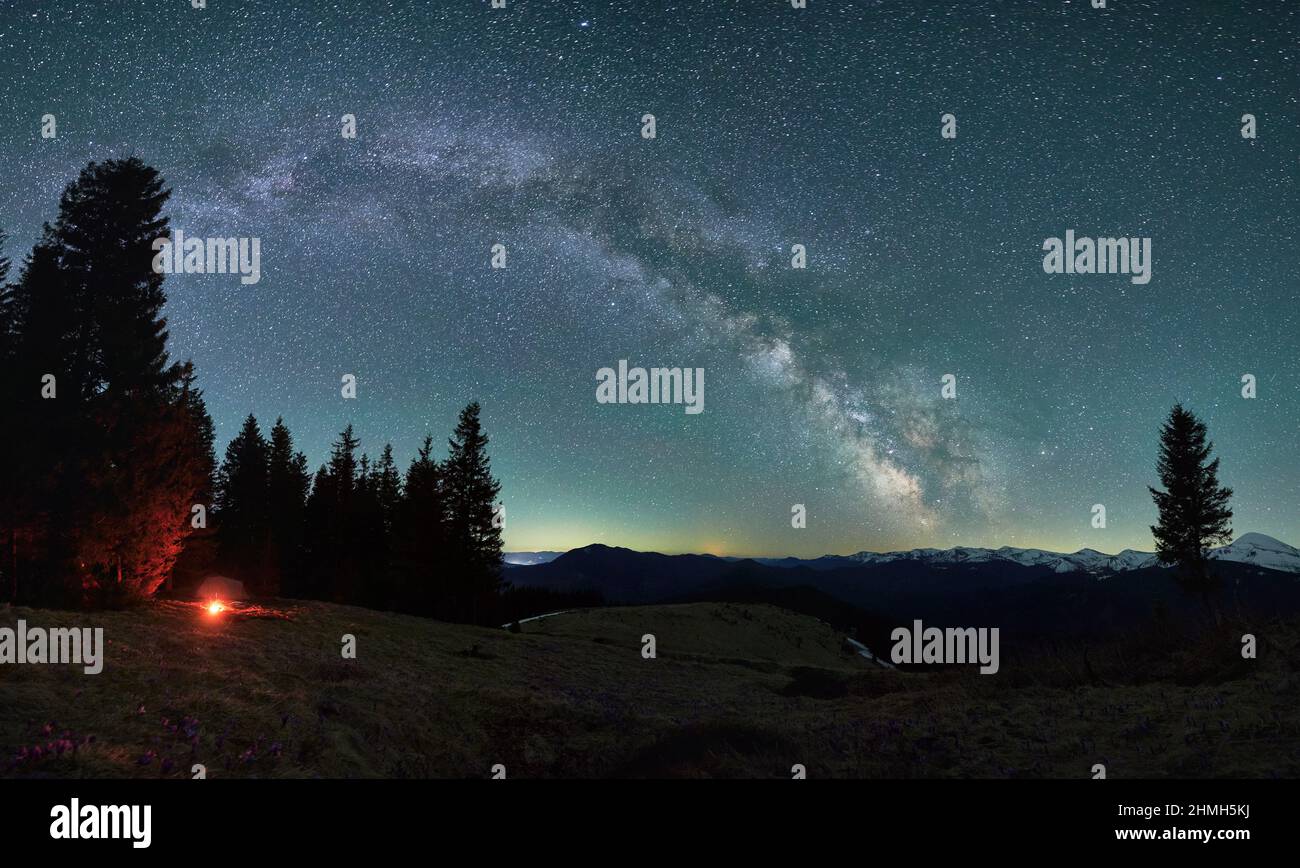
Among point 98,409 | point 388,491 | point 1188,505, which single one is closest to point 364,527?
point 388,491

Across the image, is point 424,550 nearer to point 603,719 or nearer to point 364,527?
point 364,527

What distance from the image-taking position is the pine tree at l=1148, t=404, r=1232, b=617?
3775cm

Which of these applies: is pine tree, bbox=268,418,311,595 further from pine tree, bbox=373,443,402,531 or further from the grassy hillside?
the grassy hillside

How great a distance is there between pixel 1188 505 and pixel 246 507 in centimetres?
6748

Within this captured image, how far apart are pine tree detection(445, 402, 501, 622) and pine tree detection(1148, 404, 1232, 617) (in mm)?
41494

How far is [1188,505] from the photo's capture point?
39.2 metres
